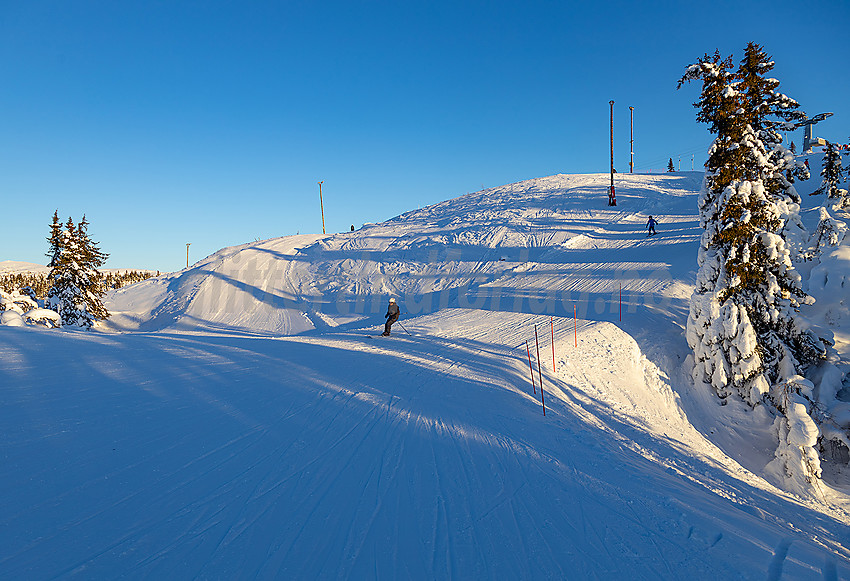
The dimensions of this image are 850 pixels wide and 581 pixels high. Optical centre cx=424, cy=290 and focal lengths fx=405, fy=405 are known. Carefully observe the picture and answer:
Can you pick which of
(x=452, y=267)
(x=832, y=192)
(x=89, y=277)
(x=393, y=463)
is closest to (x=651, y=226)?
(x=832, y=192)

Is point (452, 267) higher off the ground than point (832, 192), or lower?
lower

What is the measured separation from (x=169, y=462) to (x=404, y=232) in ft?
115

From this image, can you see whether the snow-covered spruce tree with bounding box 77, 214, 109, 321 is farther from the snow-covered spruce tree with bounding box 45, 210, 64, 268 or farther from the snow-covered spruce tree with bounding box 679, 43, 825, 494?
the snow-covered spruce tree with bounding box 679, 43, 825, 494

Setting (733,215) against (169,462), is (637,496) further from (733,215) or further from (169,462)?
(733,215)

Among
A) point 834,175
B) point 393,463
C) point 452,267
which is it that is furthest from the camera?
point 452,267

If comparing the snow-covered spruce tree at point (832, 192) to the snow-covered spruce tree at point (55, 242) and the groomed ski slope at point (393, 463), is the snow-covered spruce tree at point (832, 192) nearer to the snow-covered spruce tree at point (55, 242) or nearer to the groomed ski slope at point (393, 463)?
the groomed ski slope at point (393, 463)

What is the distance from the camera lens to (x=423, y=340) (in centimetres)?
1540

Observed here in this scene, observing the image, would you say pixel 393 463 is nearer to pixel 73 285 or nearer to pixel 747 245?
pixel 747 245

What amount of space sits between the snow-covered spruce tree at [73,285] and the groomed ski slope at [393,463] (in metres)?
20.7

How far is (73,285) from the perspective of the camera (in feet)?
94.9

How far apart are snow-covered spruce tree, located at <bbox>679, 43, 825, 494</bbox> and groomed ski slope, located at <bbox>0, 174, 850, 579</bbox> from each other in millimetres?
1586

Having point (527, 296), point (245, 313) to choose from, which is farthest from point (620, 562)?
point (245, 313)

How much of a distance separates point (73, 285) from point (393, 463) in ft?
111

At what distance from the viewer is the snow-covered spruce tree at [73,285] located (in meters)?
28.6
